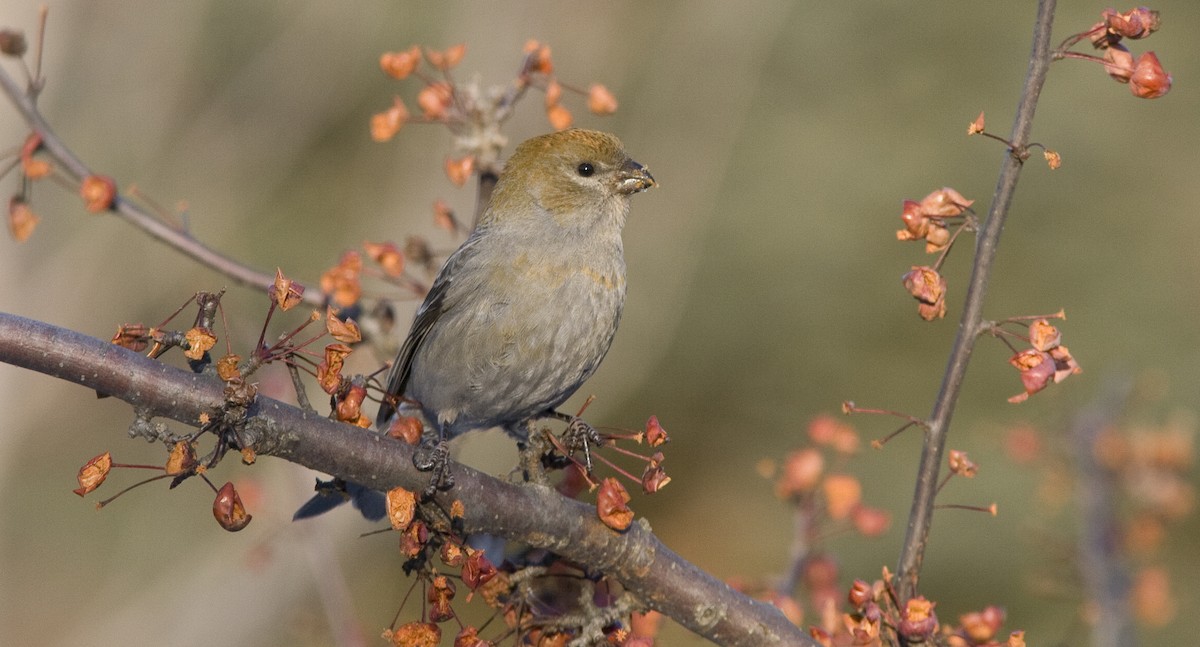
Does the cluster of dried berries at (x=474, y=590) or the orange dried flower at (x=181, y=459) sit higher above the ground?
the orange dried flower at (x=181, y=459)

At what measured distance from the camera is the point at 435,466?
2.49m

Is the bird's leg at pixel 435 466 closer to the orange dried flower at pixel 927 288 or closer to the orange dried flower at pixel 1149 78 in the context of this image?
the orange dried flower at pixel 927 288

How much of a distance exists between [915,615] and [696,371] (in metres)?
9.22

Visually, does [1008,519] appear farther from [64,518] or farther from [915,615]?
[64,518]

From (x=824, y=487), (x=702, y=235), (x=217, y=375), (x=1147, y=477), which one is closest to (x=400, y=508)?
(x=217, y=375)

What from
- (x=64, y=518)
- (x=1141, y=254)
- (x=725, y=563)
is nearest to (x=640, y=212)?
(x=725, y=563)

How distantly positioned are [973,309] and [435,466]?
1.18 m

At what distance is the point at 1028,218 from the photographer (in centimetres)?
1127

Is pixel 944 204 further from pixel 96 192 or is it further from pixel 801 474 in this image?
pixel 96 192

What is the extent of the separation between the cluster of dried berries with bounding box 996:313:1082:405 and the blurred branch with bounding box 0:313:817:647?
79cm

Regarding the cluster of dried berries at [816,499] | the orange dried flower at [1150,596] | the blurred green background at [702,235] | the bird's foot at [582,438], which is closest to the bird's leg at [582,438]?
Answer: the bird's foot at [582,438]

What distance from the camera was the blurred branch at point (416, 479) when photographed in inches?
83.1

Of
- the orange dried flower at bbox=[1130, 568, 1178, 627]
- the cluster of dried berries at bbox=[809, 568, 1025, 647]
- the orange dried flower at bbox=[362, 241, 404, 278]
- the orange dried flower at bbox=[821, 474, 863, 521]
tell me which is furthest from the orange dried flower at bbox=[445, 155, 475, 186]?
the orange dried flower at bbox=[1130, 568, 1178, 627]

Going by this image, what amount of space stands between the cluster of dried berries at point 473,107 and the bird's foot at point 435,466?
50.6 inches
